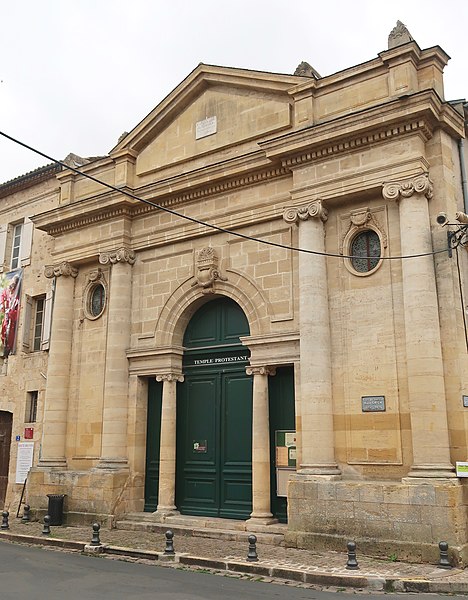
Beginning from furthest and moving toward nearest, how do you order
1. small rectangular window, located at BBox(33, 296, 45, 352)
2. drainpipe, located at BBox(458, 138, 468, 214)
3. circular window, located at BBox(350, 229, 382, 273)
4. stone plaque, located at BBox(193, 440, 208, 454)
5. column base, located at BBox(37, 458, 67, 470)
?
1. small rectangular window, located at BBox(33, 296, 45, 352)
2. column base, located at BBox(37, 458, 67, 470)
3. stone plaque, located at BBox(193, 440, 208, 454)
4. drainpipe, located at BBox(458, 138, 468, 214)
5. circular window, located at BBox(350, 229, 382, 273)

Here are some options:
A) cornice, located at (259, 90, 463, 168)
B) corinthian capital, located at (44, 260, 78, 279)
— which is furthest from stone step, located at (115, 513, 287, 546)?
cornice, located at (259, 90, 463, 168)

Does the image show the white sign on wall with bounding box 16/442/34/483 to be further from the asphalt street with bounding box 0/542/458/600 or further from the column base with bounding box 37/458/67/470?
the asphalt street with bounding box 0/542/458/600

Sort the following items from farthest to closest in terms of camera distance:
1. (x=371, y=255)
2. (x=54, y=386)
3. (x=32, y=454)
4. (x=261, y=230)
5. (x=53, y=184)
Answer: (x=53, y=184) → (x=32, y=454) → (x=54, y=386) → (x=261, y=230) → (x=371, y=255)

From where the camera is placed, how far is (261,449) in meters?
12.5

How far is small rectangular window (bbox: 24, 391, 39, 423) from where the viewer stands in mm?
17442

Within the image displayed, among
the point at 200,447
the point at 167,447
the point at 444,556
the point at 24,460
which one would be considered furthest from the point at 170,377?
the point at 444,556

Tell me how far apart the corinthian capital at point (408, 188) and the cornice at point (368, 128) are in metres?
0.89

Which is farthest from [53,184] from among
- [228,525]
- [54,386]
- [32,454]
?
[228,525]

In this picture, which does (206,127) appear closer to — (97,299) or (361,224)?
(361,224)

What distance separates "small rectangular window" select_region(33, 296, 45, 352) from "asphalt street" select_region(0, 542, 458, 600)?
333 inches

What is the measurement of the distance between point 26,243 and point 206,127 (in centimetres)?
726

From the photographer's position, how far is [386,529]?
10273 millimetres

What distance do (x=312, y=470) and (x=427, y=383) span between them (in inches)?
100

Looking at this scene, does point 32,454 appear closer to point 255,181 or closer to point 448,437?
point 255,181
